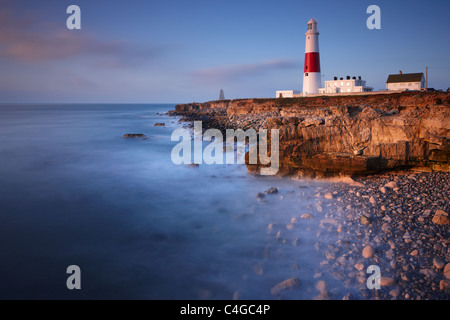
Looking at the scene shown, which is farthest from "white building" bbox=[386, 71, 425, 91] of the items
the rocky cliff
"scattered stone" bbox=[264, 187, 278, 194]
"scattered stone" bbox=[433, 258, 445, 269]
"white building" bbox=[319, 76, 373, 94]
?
"scattered stone" bbox=[433, 258, 445, 269]

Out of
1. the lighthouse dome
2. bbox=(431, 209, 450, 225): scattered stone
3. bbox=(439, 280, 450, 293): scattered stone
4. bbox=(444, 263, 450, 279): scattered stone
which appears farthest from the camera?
the lighthouse dome

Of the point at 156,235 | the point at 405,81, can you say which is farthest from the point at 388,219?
the point at 405,81

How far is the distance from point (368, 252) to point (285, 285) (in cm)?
152

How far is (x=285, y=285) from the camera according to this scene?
404 centimetres

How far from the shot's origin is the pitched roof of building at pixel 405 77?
3108 cm

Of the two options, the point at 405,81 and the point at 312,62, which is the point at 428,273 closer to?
the point at 312,62

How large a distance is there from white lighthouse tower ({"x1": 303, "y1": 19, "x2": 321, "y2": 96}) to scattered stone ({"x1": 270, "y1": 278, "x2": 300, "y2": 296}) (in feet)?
91.0

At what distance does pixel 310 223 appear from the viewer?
18.9 feet

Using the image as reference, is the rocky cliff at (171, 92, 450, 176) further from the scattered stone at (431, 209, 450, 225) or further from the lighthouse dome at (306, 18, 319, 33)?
the lighthouse dome at (306, 18, 319, 33)

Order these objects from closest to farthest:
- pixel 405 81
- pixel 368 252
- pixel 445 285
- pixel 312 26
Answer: pixel 445 285 → pixel 368 252 → pixel 312 26 → pixel 405 81

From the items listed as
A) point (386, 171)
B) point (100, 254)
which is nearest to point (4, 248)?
point (100, 254)

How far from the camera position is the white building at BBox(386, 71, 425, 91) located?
1216 inches

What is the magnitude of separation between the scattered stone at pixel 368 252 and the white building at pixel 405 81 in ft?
109

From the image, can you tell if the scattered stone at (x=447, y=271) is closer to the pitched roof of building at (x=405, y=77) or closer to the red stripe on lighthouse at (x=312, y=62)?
the red stripe on lighthouse at (x=312, y=62)
